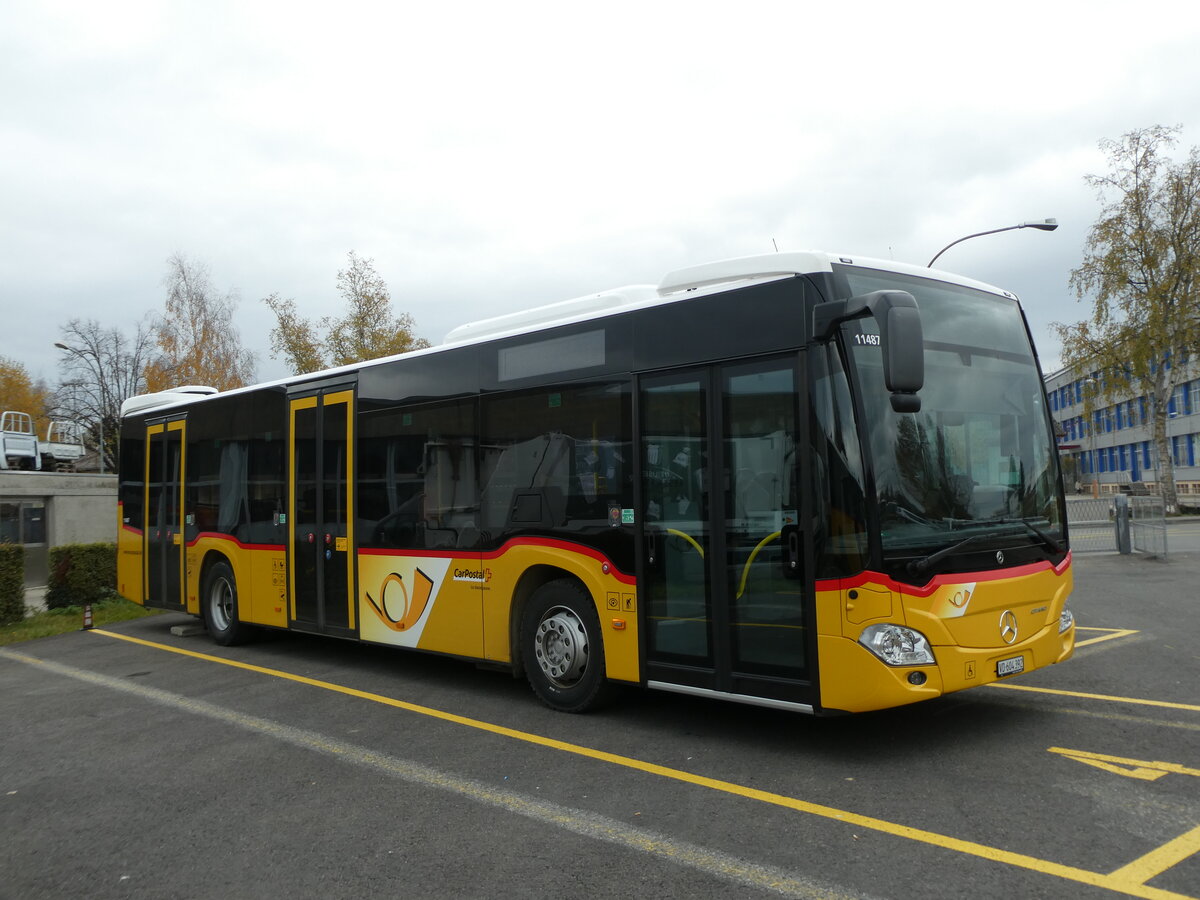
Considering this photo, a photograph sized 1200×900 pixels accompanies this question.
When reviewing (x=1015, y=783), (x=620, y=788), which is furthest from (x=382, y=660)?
(x=1015, y=783)

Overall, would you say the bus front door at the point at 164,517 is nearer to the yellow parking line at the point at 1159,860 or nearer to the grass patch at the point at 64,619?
the grass patch at the point at 64,619

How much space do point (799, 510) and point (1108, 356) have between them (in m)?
40.3

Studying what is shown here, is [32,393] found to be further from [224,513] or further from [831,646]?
[831,646]

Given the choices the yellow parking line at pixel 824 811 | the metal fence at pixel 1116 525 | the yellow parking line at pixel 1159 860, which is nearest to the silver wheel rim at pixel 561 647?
the yellow parking line at pixel 824 811

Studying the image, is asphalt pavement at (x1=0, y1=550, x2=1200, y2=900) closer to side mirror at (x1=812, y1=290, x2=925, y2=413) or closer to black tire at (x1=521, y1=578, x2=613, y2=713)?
black tire at (x1=521, y1=578, x2=613, y2=713)

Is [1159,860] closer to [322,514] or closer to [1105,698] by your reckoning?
[1105,698]

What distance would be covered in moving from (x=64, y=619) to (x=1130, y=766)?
50.9ft

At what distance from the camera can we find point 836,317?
219 inches

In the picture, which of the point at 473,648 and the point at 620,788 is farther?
the point at 473,648

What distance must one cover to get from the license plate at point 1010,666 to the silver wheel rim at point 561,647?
2.85 metres

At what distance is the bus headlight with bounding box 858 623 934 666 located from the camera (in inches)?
210

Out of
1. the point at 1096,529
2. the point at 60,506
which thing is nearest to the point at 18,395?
the point at 60,506

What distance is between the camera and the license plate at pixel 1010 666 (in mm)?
5660

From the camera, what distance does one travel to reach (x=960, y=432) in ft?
19.5
